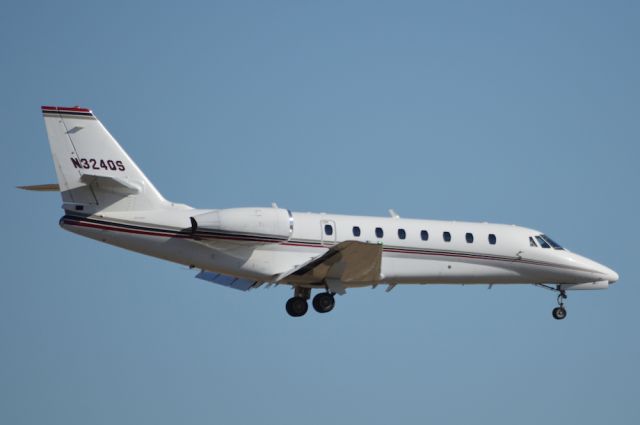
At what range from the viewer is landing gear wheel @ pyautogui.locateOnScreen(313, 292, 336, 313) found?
105 ft

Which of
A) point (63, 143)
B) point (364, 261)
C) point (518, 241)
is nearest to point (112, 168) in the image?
point (63, 143)

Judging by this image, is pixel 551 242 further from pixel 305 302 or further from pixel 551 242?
pixel 305 302

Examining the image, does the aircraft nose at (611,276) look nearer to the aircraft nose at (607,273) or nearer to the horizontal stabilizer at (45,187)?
the aircraft nose at (607,273)

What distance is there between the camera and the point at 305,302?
32.7 m

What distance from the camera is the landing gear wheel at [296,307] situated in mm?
32562

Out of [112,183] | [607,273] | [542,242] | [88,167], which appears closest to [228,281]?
[112,183]

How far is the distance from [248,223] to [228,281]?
10.7 ft

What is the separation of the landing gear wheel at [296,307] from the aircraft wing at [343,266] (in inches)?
34.6

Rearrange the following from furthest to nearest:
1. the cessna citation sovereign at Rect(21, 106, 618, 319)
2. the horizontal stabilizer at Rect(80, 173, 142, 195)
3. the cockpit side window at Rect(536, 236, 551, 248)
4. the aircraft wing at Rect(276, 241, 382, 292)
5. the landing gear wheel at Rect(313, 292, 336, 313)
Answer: the cockpit side window at Rect(536, 236, 551, 248) < the landing gear wheel at Rect(313, 292, 336, 313) < the aircraft wing at Rect(276, 241, 382, 292) < the cessna citation sovereign at Rect(21, 106, 618, 319) < the horizontal stabilizer at Rect(80, 173, 142, 195)

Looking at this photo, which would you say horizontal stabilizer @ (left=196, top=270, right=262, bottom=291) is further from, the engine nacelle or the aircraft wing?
the engine nacelle

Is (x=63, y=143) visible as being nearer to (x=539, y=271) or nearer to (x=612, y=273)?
(x=539, y=271)

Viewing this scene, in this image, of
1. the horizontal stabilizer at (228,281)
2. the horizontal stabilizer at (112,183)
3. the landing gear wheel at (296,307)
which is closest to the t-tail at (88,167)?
the horizontal stabilizer at (112,183)

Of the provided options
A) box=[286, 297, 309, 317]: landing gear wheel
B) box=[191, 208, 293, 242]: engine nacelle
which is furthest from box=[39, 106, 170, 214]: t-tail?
box=[286, 297, 309, 317]: landing gear wheel

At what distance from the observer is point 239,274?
31500 mm
